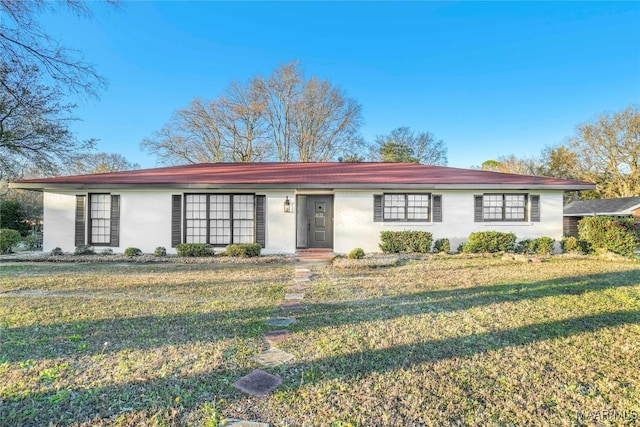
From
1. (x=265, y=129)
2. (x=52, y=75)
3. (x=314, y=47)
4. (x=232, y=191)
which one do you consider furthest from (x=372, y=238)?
(x=265, y=129)

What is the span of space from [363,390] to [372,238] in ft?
27.8

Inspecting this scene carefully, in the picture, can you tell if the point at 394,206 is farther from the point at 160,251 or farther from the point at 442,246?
the point at 160,251

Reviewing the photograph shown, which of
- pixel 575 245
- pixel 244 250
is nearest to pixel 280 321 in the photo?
pixel 244 250

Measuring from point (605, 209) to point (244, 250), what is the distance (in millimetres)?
24879

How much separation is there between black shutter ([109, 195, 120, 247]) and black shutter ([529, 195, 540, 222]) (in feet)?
48.0

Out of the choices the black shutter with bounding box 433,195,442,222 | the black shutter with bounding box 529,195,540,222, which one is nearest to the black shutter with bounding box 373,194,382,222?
the black shutter with bounding box 433,195,442,222

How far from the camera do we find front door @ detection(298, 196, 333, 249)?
11.3m

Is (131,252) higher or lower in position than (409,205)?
lower

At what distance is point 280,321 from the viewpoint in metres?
4.01

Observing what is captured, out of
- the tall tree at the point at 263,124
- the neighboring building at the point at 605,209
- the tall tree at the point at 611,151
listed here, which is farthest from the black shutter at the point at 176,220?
the tall tree at the point at 611,151

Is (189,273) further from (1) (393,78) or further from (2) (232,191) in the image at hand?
(1) (393,78)

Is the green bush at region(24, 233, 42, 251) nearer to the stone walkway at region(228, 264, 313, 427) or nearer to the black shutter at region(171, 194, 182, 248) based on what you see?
the black shutter at region(171, 194, 182, 248)

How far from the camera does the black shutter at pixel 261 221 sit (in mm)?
10578

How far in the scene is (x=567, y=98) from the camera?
17828mm
